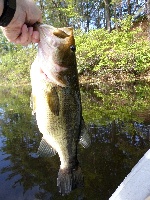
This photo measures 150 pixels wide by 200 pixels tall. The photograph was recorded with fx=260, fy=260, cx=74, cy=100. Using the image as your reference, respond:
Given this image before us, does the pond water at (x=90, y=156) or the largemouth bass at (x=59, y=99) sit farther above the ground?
the largemouth bass at (x=59, y=99)

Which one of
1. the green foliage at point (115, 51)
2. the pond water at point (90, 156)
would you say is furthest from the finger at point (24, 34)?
the green foliage at point (115, 51)

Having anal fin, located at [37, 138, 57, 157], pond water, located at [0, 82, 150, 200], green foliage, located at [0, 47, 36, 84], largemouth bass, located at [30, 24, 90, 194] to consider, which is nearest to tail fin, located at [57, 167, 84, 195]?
largemouth bass, located at [30, 24, 90, 194]

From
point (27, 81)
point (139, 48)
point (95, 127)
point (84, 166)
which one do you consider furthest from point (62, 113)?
A: point (27, 81)

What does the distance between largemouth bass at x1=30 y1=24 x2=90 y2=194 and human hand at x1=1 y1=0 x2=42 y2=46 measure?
7 cm

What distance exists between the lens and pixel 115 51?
20.8m

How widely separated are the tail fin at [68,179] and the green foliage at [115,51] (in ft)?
58.3

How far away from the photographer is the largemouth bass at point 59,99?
7.06ft

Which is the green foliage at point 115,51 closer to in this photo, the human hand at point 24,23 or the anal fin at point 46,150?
the anal fin at point 46,150

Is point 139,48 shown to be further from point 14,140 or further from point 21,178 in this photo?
point 21,178

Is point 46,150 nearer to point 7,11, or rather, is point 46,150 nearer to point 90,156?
point 7,11

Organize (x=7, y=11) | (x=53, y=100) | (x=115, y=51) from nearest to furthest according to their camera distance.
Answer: (x=7, y=11), (x=53, y=100), (x=115, y=51)

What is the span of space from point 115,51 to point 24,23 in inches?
759

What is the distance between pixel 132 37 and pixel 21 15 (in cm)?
1969

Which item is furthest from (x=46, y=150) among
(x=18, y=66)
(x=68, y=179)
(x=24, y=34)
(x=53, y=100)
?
(x=18, y=66)
